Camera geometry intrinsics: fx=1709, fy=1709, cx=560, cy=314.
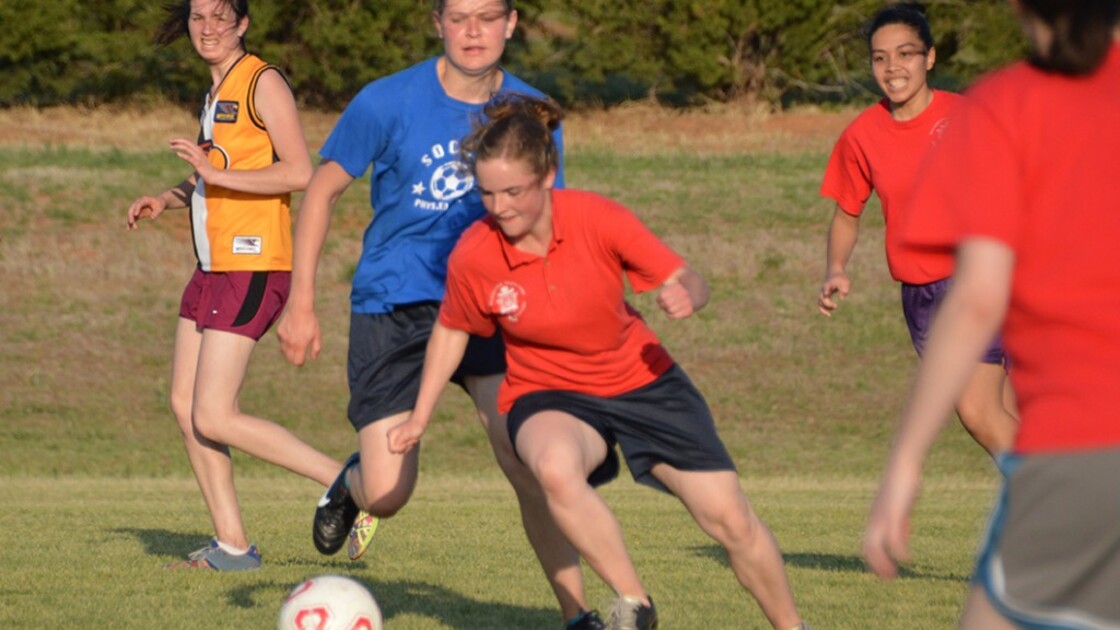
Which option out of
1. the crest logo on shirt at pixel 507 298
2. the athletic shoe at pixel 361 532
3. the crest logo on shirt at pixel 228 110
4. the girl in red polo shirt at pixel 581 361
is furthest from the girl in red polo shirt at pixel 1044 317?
the crest logo on shirt at pixel 228 110

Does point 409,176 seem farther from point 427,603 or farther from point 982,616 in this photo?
point 982,616

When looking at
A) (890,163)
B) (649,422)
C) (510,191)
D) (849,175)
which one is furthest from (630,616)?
(849,175)

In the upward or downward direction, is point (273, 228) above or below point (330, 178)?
below

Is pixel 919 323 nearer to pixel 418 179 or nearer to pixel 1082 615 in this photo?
pixel 418 179

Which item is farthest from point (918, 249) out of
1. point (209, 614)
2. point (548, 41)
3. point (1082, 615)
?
point (548, 41)

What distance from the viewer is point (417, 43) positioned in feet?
89.6

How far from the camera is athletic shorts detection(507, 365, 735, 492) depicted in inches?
197

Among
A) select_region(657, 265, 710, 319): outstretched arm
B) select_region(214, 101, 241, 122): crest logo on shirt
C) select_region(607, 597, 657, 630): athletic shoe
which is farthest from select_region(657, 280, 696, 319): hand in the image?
select_region(214, 101, 241, 122): crest logo on shirt

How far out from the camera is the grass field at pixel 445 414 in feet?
21.6

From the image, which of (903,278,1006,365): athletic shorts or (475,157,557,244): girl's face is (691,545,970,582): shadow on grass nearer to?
(903,278,1006,365): athletic shorts

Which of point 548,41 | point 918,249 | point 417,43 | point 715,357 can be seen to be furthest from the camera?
point 548,41

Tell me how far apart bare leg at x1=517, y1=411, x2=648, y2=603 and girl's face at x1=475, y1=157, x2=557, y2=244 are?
0.59m

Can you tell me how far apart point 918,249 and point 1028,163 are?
0.77 feet

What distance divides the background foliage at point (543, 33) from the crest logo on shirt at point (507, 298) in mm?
22496
